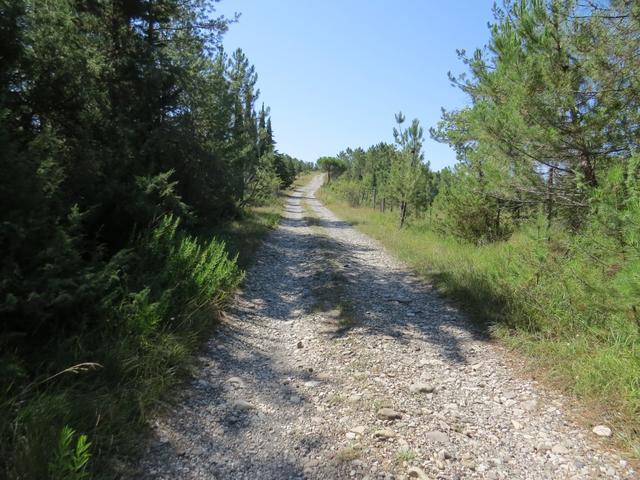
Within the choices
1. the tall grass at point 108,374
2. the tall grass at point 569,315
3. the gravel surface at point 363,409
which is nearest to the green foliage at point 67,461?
the tall grass at point 108,374

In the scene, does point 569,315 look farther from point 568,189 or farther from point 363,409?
point 363,409

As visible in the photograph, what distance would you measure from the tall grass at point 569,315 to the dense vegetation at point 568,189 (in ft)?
0.05

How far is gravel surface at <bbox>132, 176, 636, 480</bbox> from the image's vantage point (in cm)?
258

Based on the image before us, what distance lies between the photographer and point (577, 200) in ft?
19.4

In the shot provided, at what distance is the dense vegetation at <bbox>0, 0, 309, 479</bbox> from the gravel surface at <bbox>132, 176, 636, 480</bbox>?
1.76ft

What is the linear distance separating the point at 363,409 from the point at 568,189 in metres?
5.18

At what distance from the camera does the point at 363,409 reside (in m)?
3.25

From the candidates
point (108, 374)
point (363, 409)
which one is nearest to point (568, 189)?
point (363, 409)

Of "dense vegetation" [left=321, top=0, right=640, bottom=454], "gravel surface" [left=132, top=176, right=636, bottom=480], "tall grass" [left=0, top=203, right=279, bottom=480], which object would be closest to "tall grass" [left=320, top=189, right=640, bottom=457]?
"dense vegetation" [left=321, top=0, right=640, bottom=454]

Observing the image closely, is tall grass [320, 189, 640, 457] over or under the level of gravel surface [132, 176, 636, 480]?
over

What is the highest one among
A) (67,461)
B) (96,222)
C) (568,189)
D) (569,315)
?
(568,189)

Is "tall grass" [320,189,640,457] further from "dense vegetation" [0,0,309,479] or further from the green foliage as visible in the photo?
"dense vegetation" [0,0,309,479]

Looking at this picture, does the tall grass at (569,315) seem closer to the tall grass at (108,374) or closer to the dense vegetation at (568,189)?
the dense vegetation at (568,189)

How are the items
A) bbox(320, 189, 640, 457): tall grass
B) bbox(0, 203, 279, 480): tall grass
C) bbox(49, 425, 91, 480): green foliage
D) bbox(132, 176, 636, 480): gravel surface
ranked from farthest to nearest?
bbox(320, 189, 640, 457): tall grass → bbox(132, 176, 636, 480): gravel surface → bbox(0, 203, 279, 480): tall grass → bbox(49, 425, 91, 480): green foliage
